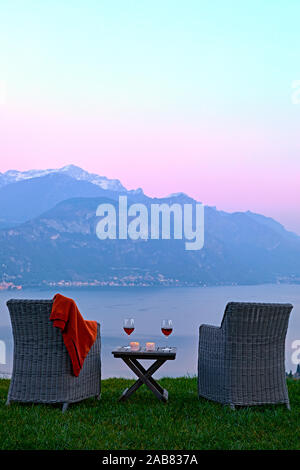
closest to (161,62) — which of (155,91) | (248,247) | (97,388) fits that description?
(155,91)

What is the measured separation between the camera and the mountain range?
174 feet

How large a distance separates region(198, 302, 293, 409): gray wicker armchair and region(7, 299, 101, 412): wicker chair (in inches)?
48.1

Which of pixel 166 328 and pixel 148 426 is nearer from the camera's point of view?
pixel 148 426

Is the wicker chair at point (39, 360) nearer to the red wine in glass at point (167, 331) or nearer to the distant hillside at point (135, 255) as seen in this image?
the red wine in glass at point (167, 331)

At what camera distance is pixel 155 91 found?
22.0 meters

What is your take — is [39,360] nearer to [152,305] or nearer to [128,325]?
[128,325]

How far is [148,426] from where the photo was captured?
3.79m

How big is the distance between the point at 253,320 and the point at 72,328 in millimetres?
1461

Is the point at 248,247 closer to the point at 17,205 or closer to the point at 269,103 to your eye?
the point at 17,205

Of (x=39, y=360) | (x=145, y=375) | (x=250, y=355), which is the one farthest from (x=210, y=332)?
(x=39, y=360)

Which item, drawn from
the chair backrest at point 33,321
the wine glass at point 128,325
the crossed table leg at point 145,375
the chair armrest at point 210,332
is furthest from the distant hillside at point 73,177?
the chair backrest at point 33,321

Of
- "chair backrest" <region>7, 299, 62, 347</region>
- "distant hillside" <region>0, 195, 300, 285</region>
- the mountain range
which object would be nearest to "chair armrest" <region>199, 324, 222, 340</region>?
"chair backrest" <region>7, 299, 62, 347</region>

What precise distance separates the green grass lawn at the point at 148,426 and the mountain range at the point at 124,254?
1632 inches

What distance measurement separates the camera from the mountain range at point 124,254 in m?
53.0
